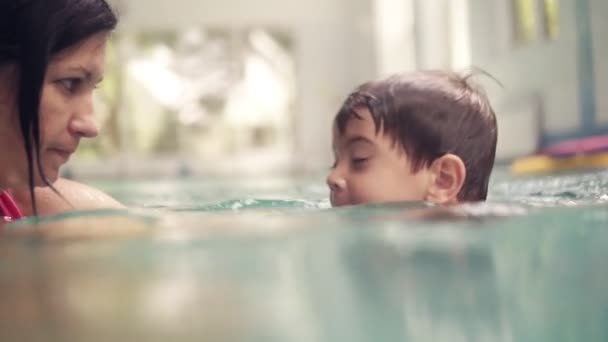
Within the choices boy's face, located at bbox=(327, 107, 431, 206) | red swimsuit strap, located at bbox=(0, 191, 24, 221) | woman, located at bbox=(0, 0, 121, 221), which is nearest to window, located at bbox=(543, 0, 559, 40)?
boy's face, located at bbox=(327, 107, 431, 206)

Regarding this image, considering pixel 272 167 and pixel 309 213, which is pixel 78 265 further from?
pixel 272 167

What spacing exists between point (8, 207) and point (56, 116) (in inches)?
9.1

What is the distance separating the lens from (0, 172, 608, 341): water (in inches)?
58.1

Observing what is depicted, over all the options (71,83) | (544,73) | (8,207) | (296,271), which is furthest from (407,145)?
(544,73)

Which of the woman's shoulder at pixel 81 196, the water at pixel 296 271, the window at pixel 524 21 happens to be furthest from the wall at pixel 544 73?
the woman's shoulder at pixel 81 196

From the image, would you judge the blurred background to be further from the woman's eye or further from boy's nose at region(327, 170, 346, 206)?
the woman's eye

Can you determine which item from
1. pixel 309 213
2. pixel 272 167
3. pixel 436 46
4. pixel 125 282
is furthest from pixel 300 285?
pixel 272 167

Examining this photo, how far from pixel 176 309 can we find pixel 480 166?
949 millimetres

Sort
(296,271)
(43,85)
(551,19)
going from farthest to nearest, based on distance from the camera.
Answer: (551,19) → (43,85) → (296,271)

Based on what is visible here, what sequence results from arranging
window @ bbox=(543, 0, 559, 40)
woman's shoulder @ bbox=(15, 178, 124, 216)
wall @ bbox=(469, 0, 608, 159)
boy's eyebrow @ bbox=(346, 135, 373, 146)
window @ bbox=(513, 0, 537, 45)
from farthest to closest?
window @ bbox=(513, 0, 537, 45)
window @ bbox=(543, 0, 559, 40)
wall @ bbox=(469, 0, 608, 159)
boy's eyebrow @ bbox=(346, 135, 373, 146)
woman's shoulder @ bbox=(15, 178, 124, 216)

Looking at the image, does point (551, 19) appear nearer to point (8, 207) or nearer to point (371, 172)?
point (371, 172)

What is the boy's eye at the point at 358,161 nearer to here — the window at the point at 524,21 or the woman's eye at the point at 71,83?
the woman's eye at the point at 71,83

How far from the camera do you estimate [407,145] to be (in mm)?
2135

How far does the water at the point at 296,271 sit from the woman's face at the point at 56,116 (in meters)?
0.19
